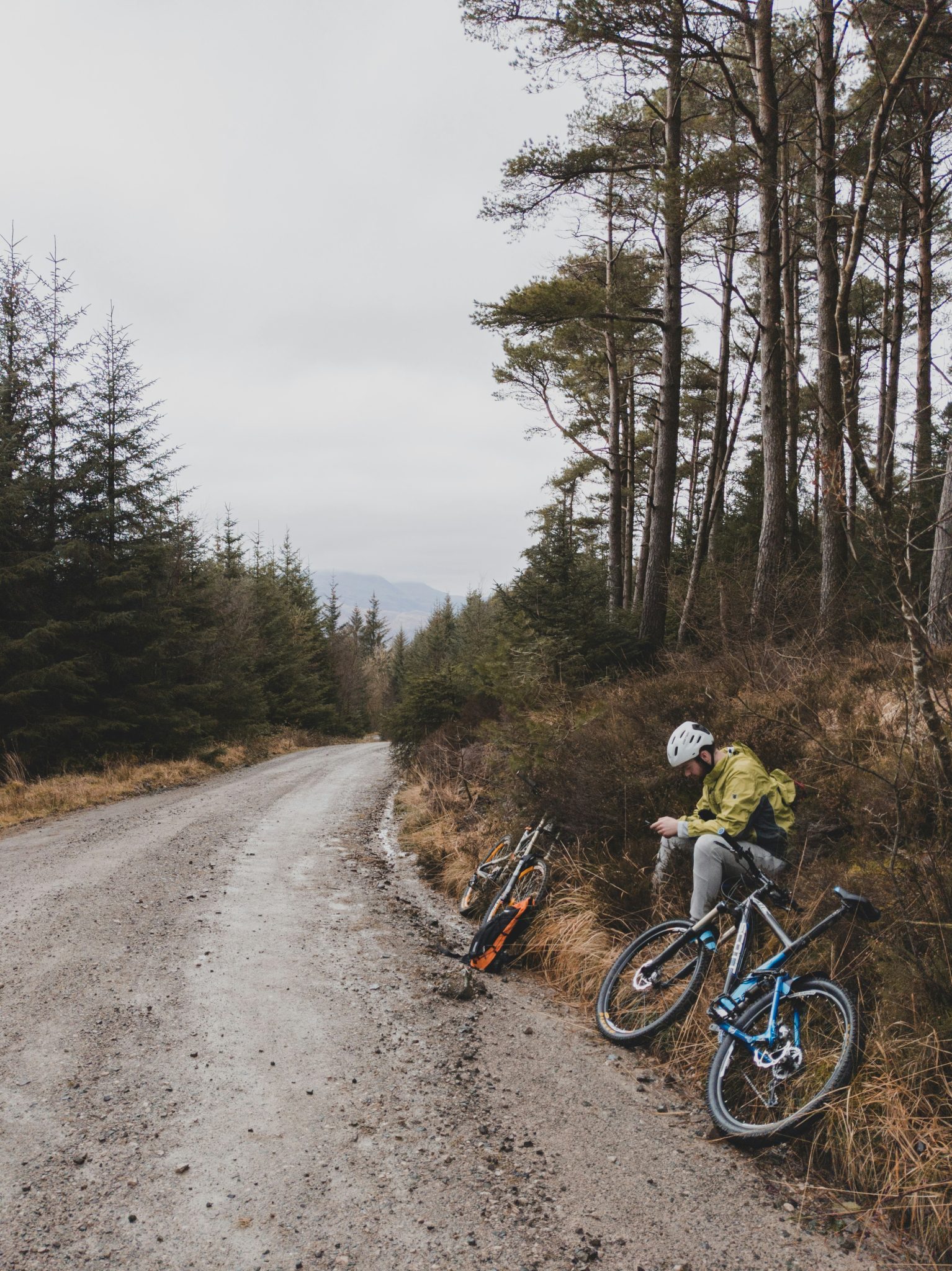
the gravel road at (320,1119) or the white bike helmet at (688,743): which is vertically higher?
the white bike helmet at (688,743)

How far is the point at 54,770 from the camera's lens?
15695 millimetres

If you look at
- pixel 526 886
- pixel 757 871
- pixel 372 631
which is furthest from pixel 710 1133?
pixel 372 631

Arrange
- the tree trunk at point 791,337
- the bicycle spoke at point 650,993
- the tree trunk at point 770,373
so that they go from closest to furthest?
the bicycle spoke at point 650,993
the tree trunk at point 770,373
the tree trunk at point 791,337

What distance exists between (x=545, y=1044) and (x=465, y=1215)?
168 centimetres

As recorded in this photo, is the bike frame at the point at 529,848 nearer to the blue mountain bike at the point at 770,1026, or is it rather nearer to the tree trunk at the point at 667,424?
the blue mountain bike at the point at 770,1026

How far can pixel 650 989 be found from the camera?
459 cm

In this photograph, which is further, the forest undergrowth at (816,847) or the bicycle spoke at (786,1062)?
the bicycle spoke at (786,1062)

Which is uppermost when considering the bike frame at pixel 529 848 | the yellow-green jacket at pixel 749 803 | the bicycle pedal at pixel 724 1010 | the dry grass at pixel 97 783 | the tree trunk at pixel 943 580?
the tree trunk at pixel 943 580

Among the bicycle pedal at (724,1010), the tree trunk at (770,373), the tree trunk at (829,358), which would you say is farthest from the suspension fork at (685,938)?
the tree trunk at (770,373)

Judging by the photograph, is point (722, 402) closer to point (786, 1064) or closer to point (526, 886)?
point (526, 886)

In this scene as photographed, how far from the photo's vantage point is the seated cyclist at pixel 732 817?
4.34 meters

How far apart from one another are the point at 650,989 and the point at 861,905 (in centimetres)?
161

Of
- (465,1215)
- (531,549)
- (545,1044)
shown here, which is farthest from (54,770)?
(465,1215)

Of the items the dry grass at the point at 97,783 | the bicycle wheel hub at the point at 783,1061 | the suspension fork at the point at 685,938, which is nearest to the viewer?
the bicycle wheel hub at the point at 783,1061
